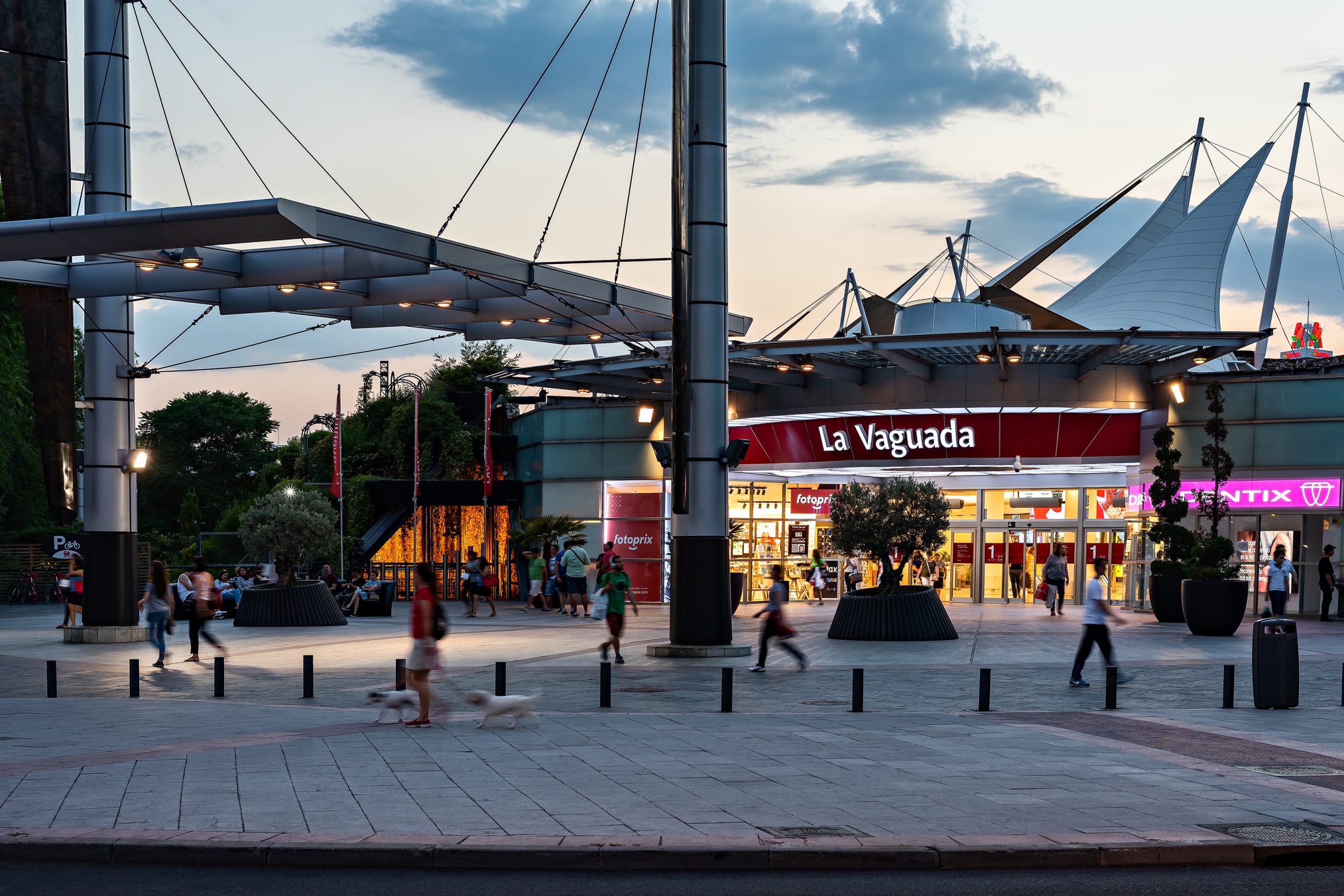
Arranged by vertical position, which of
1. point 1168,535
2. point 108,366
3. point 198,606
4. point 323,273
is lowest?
point 198,606

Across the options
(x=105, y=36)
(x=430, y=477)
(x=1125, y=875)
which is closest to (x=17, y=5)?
(x=105, y=36)

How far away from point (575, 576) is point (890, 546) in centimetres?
971

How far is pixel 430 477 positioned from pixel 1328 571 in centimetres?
3449

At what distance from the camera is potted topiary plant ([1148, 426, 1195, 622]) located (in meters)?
29.2

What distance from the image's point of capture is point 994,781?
33.4ft

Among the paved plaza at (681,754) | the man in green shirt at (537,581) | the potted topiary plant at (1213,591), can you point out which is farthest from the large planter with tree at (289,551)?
the potted topiary plant at (1213,591)

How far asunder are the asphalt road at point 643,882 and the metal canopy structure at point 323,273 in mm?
9347

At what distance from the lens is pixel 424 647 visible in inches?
526

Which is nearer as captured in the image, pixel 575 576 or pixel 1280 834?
pixel 1280 834

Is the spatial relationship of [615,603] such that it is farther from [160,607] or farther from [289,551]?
[289,551]

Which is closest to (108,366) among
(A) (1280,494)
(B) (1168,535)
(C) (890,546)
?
(C) (890,546)

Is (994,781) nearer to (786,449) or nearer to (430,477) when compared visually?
(786,449)

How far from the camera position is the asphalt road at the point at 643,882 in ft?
24.4

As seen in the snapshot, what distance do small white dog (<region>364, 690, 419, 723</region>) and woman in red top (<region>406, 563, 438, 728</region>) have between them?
0.25 ft
